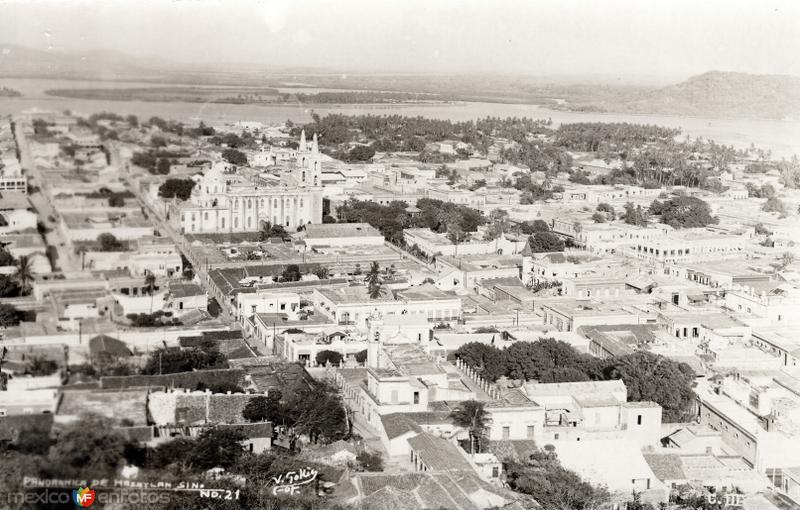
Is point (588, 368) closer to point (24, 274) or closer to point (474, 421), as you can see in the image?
point (474, 421)

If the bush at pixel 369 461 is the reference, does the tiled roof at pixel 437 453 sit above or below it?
above

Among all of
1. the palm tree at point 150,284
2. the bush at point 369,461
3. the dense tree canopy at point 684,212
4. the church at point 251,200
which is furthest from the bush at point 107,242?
the dense tree canopy at point 684,212

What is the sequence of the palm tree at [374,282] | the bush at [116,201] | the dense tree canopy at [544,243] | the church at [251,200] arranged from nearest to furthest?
the bush at [116,201] → the palm tree at [374,282] → the church at [251,200] → the dense tree canopy at [544,243]

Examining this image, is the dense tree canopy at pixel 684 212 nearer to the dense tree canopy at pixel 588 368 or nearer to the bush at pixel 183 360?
the dense tree canopy at pixel 588 368

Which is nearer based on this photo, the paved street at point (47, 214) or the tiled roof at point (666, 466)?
the paved street at point (47, 214)

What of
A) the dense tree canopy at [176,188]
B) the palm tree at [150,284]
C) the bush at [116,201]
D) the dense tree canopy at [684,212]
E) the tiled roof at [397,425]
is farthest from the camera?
the dense tree canopy at [684,212]

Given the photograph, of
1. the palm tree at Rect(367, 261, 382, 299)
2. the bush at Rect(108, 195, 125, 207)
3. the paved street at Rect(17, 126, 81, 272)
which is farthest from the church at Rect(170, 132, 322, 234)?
the bush at Rect(108, 195, 125, 207)
